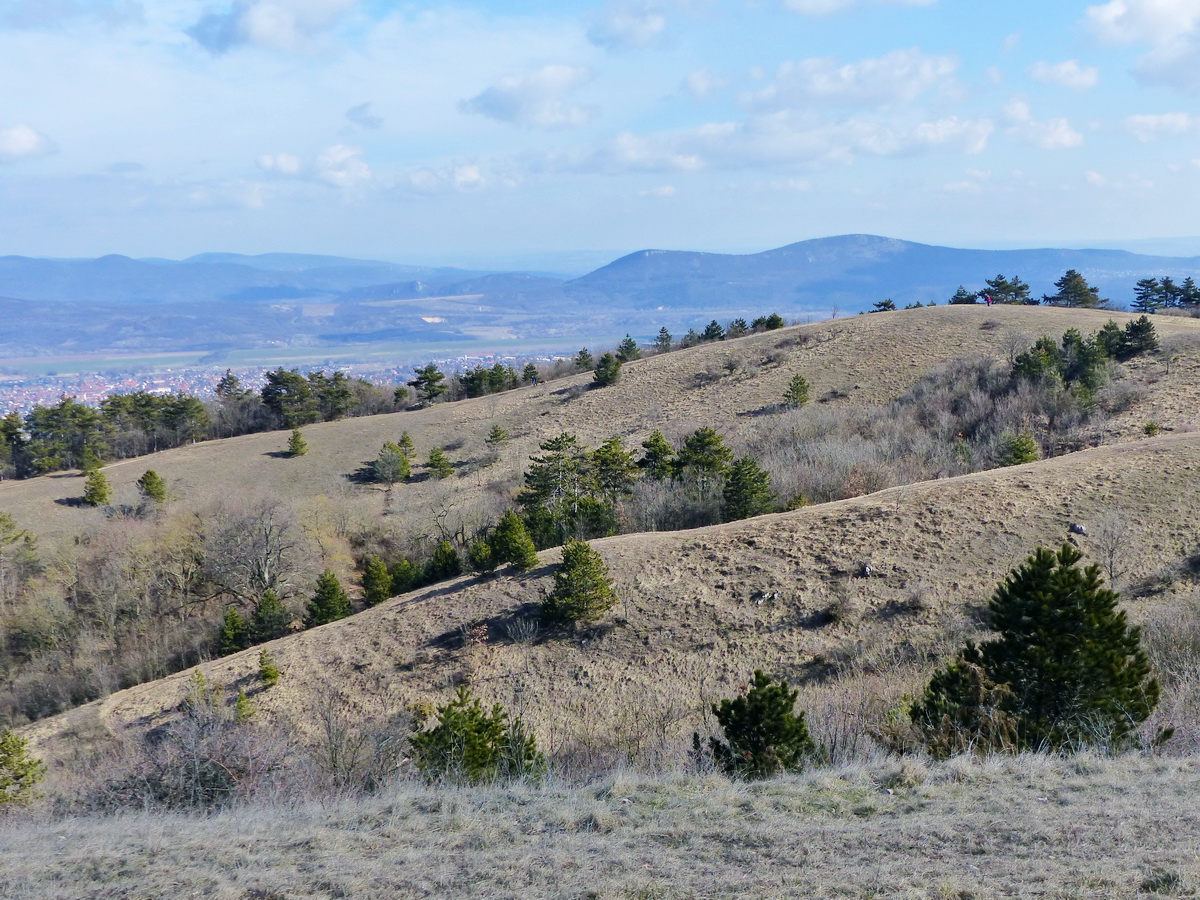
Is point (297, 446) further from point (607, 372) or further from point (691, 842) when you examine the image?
point (691, 842)

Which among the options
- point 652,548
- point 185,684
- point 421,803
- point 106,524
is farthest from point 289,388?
point 421,803

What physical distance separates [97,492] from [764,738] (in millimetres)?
45945

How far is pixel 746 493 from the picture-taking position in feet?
89.2

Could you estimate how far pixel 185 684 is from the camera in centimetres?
2261

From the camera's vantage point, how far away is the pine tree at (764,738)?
10.6m

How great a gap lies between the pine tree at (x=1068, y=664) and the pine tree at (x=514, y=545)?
15219mm

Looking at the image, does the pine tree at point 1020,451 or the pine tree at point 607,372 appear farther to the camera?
the pine tree at point 607,372

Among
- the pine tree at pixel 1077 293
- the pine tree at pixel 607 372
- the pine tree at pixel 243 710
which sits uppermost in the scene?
the pine tree at pixel 1077 293

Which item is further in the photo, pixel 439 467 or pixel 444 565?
pixel 439 467

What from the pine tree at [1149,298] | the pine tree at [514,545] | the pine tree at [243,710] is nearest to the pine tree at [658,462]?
the pine tree at [514,545]

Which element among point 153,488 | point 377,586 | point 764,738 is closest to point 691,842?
point 764,738

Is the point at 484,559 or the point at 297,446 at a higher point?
the point at 297,446

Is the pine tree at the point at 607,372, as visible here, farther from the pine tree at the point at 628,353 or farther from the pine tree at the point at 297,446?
the pine tree at the point at 297,446

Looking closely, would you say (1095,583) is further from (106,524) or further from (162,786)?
(106,524)
